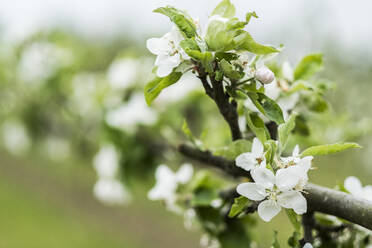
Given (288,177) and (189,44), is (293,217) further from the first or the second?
(189,44)

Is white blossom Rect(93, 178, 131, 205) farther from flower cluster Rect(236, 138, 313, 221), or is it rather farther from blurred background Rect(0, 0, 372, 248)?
flower cluster Rect(236, 138, 313, 221)

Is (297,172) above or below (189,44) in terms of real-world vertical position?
below

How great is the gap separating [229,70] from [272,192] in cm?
12

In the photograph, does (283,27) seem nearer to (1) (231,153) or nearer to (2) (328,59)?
(2) (328,59)

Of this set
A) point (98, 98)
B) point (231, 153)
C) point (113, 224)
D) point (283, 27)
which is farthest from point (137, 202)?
point (231, 153)

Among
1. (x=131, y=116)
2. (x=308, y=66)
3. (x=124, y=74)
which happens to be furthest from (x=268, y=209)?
(x=124, y=74)

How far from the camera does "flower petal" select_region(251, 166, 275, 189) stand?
0.36 metres

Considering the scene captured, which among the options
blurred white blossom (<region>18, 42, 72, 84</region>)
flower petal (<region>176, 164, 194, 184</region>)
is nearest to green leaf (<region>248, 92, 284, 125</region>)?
flower petal (<region>176, 164, 194, 184</region>)

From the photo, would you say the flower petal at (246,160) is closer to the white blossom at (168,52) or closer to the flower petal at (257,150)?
the flower petal at (257,150)

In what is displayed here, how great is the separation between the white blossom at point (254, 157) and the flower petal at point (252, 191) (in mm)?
27

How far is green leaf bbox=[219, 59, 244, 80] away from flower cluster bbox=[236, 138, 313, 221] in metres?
0.09

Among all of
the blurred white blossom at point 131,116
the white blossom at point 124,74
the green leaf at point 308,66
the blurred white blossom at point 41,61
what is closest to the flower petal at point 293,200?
the green leaf at point 308,66

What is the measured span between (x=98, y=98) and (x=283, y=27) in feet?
7.48

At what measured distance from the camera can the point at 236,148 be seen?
42 cm
